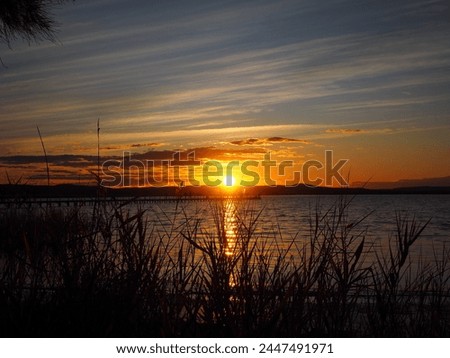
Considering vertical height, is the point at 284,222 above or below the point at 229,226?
below

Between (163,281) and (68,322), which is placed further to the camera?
(163,281)

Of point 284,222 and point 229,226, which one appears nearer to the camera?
point 229,226

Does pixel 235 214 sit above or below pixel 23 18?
below

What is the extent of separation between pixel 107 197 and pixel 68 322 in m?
1.35
